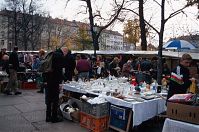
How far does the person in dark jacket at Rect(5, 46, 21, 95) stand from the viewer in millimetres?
10594

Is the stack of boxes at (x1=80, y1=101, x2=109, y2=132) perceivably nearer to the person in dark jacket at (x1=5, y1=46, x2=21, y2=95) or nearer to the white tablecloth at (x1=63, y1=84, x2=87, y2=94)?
the white tablecloth at (x1=63, y1=84, x2=87, y2=94)

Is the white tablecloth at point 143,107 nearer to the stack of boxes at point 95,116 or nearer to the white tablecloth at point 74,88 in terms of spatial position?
the stack of boxes at point 95,116

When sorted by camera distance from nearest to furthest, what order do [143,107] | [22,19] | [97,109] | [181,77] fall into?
[181,77] < [143,107] < [97,109] < [22,19]

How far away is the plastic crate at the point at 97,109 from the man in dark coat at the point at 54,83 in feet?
2.91

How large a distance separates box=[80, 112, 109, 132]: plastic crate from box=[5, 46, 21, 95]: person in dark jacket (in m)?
5.06

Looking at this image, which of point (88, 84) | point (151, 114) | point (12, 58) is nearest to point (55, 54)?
point (88, 84)

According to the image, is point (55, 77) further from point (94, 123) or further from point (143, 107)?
point (143, 107)

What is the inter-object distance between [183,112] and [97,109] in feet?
7.99

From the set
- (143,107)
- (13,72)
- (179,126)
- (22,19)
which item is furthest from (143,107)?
(22,19)

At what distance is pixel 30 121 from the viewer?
7.00 metres

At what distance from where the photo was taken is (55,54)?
22.2 ft

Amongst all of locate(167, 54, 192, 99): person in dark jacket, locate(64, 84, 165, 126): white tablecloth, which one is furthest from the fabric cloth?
locate(167, 54, 192, 99): person in dark jacket

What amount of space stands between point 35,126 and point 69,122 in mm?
833

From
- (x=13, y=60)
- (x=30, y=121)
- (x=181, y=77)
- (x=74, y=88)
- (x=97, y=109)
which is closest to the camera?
(x=181, y=77)
